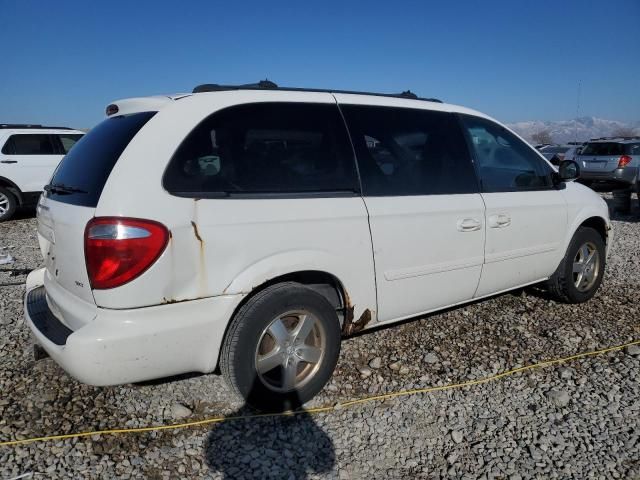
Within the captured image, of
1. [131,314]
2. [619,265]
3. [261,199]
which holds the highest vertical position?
[261,199]

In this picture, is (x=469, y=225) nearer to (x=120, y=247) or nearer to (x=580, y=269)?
(x=580, y=269)

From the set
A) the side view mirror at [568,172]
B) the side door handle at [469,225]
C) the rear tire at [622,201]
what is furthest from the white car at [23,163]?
the rear tire at [622,201]

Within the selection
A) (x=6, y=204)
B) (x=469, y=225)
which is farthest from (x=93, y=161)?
(x=6, y=204)

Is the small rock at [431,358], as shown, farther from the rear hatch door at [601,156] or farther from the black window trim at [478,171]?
the rear hatch door at [601,156]

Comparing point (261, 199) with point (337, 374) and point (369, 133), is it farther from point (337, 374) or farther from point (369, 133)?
point (337, 374)

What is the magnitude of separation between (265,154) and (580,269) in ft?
10.9

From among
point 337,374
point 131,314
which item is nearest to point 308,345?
point 337,374

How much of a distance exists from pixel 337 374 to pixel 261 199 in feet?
4.58

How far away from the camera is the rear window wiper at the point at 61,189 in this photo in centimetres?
244

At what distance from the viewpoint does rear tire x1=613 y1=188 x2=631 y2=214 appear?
10.4 metres

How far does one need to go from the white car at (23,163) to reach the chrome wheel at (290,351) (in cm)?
837

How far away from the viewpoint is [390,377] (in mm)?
3168

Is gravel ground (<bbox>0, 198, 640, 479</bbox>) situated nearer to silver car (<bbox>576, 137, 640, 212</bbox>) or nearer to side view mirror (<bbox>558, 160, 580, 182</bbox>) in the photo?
side view mirror (<bbox>558, 160, 580, 182</bbox>)

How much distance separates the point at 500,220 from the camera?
3.46 m
